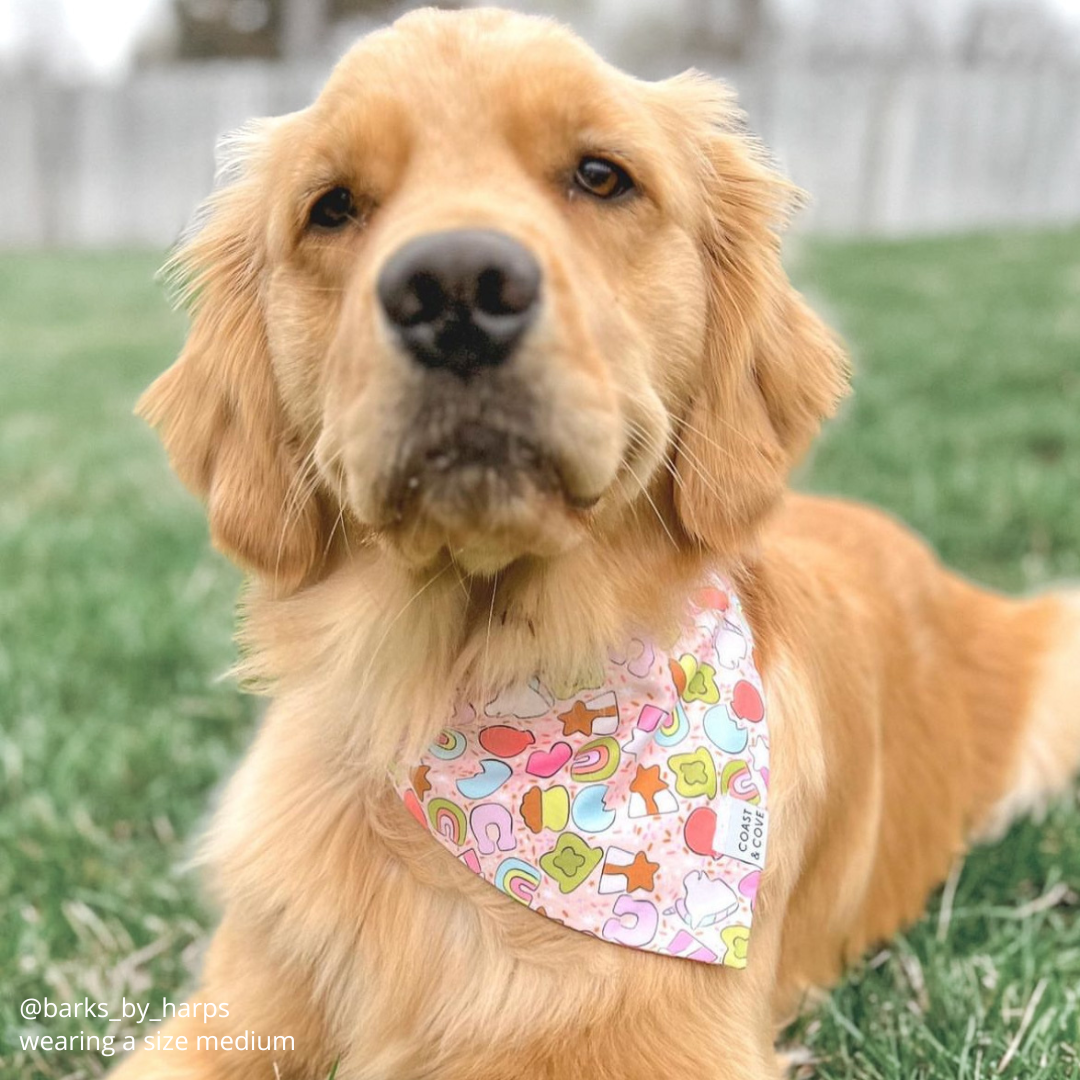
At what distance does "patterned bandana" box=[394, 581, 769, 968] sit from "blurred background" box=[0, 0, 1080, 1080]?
0.51m

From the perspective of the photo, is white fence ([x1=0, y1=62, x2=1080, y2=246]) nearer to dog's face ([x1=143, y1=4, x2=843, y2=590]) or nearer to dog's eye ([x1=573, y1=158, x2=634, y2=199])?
dog's face ([x1=143, y1=4, x2=843, y2=590])

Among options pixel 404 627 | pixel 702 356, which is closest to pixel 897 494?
pixel 702 356

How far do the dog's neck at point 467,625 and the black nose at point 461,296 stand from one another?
1.92 ft

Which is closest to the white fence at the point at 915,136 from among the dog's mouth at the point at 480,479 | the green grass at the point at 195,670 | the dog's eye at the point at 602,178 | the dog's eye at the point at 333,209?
the green grass at the point at 195,670

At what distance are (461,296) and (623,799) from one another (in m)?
1.05

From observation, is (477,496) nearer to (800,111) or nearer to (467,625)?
(467,625)

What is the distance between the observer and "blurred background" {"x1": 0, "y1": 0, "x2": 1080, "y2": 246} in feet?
57.5

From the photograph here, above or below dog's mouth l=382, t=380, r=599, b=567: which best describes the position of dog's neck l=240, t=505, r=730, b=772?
below

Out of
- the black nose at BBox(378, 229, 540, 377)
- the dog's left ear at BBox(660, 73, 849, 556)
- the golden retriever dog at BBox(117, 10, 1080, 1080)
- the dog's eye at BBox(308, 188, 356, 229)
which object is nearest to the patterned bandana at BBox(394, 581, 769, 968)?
the golden retriever dog at BBox(117, 10, 1080, 1080)

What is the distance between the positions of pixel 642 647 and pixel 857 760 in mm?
811

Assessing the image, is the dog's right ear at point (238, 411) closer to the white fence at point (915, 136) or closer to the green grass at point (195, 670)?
the green grass at point (195, 670)

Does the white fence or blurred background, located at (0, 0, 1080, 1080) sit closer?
blurred background, located at (0, 0, 1080, 1080)

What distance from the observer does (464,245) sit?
177 cm

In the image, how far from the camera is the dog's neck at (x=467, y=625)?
2334 millimetres
